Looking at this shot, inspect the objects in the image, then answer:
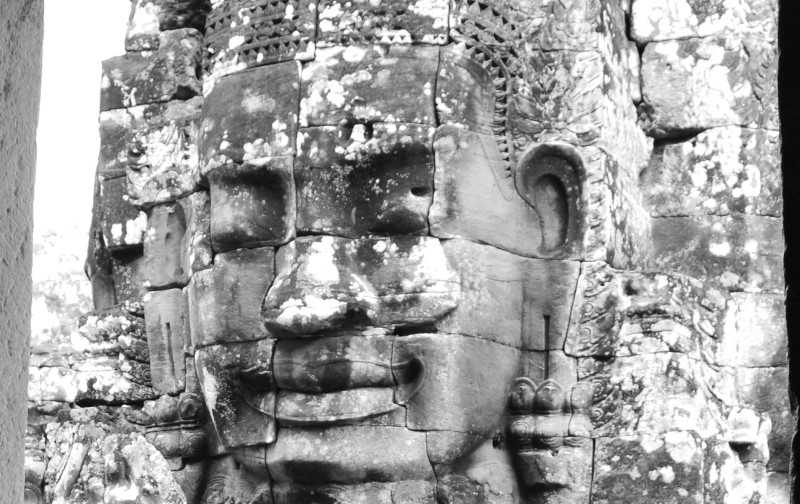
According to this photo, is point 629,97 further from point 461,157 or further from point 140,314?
point 140,314

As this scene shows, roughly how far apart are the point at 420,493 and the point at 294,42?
7.86ft

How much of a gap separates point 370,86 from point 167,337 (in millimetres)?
2165

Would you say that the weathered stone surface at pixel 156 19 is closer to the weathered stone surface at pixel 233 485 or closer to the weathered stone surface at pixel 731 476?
the weathered stone surface at pixel 233 485

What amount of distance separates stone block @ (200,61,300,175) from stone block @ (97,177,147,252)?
1250 mm

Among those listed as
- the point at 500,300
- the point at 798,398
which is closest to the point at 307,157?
the point at 500,300

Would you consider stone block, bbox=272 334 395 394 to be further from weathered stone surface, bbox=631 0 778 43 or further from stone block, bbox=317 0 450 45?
weathered stone surface, bbox=631 0 778 43

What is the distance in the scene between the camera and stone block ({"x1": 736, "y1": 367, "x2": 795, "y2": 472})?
10836mm

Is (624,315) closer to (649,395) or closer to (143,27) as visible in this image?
(649,395)

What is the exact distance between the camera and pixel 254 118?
9.80 meters

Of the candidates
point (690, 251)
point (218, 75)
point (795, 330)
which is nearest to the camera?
point (795, 330)

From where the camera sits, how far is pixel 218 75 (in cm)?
1015

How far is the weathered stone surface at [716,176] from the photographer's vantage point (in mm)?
10883

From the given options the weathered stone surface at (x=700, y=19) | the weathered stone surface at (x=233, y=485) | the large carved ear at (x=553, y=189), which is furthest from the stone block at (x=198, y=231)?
the weathered stone surface at (x=700, y=19)

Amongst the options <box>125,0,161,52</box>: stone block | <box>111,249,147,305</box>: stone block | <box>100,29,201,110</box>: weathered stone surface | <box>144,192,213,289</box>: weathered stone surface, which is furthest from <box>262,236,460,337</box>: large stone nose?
<box>125,0,161,52</box>: stone block
